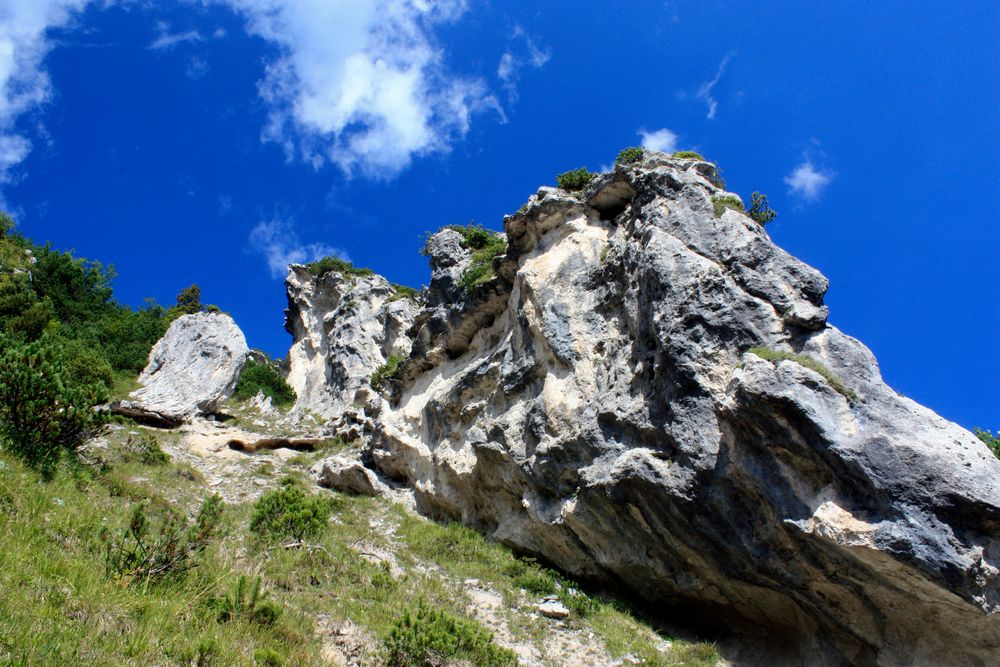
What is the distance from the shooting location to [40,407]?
39.1 feet

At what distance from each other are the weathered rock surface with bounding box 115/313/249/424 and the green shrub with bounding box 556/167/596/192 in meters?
18.9

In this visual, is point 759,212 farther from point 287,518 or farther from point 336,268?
point 336,268

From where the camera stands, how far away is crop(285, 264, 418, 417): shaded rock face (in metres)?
34.3

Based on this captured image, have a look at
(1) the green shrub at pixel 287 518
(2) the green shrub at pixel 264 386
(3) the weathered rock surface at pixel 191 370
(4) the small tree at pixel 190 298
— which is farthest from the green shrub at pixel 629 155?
(4) the small tree at pixel 190 298

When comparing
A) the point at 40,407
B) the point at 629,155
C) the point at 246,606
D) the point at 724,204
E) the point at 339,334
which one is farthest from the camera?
the point at 339,334

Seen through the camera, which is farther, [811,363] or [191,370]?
[191,370]

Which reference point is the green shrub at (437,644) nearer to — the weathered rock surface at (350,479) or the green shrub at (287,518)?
the green shrub at (287,518)

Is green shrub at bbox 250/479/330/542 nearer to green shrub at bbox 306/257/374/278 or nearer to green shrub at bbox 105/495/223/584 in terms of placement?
green shrub at bbox 105/495/223/584

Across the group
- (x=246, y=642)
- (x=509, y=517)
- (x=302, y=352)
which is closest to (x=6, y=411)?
(x=246, y=642)

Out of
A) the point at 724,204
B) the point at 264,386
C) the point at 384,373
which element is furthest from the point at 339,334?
the point at 724,204

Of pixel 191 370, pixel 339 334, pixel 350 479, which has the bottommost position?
pixel 350 479

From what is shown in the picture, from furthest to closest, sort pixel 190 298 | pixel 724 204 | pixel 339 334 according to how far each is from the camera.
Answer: pixel 190 298 < pixel 339 334 < pixel 724 204

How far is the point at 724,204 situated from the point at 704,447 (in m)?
6.80

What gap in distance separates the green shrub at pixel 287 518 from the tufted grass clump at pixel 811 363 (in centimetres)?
962
